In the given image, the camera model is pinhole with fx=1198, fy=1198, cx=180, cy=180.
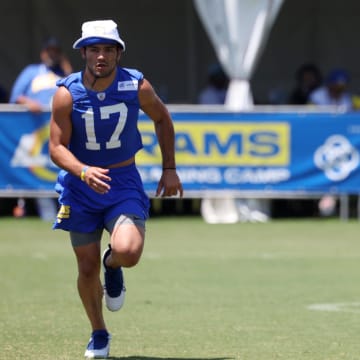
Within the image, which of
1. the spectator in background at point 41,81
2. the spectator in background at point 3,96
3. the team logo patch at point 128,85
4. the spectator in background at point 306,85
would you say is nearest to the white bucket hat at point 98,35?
the team logo patch at point 128,85

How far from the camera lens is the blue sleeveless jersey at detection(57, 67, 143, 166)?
7.20 metres

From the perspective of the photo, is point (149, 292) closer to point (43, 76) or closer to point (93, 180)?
point (93, 180)

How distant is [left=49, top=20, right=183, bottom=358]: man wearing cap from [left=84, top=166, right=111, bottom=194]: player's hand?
7 cm

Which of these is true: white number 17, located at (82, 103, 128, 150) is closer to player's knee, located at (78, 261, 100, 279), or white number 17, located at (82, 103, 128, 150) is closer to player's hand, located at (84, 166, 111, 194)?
player's hand, located at (84, 166, 111, 194)

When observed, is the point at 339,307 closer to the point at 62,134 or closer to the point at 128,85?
the point at 128,85

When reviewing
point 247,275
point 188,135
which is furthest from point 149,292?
point 188,135

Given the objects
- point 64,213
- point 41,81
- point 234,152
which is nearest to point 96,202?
point 64,213

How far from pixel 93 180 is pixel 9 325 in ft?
7.42

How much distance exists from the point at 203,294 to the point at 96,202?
3.42m

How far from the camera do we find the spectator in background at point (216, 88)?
60.0 ft

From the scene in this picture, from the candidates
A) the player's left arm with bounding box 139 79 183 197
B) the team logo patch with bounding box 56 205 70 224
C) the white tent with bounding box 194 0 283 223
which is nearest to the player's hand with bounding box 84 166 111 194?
the team logo patch with bounding box 56 205 70 224

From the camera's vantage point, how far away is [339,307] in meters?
9.72

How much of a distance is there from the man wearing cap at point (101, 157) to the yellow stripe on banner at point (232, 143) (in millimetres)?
8634

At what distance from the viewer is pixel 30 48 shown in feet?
68.0
